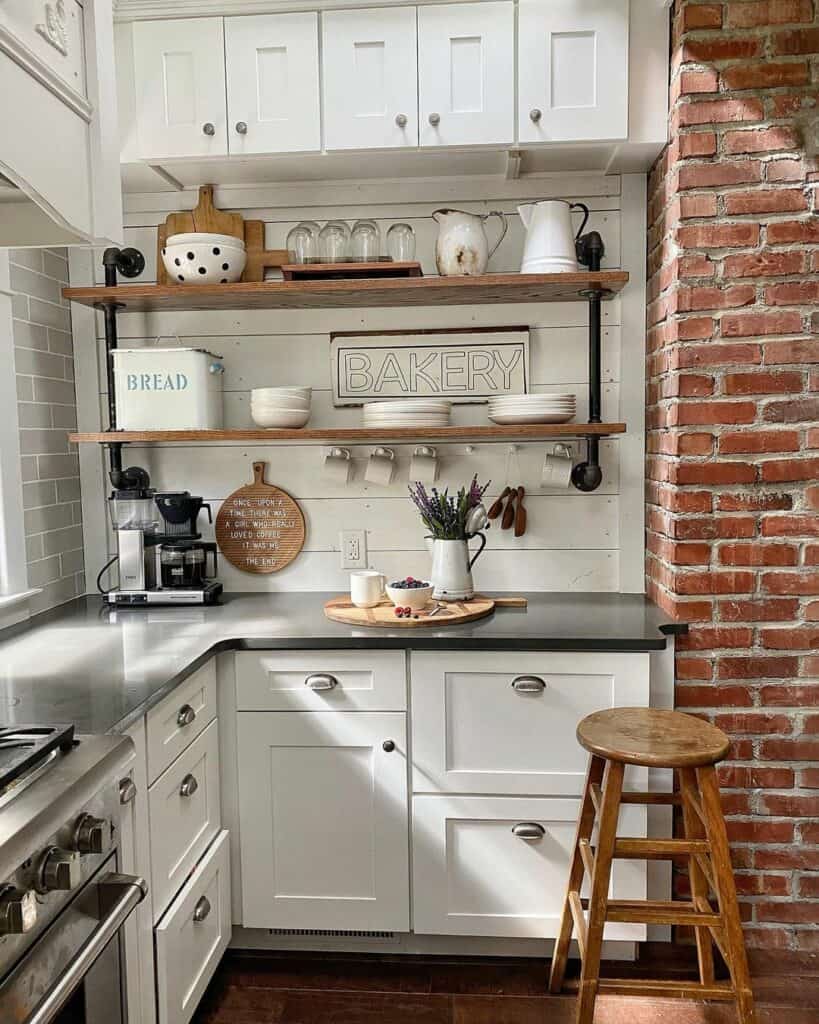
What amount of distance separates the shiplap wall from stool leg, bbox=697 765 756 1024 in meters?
0.94

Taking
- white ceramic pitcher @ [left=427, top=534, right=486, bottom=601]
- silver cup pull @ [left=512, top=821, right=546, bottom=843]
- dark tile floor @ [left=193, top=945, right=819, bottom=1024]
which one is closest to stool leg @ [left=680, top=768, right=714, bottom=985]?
dark tile floor @ [left=193, top=945, right=819, bottom=1024]

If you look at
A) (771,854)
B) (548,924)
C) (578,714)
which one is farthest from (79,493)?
(771,854)

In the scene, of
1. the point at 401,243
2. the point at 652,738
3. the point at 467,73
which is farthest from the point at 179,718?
the point at 467,73

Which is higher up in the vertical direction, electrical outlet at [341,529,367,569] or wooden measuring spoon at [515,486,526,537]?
wooden measuring spoon at [515,486,526,537]

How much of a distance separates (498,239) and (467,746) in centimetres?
147

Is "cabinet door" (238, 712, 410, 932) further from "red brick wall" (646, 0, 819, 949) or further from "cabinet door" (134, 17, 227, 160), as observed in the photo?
"cabinet door" (134, 17, 227, 160)

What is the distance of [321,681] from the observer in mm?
2166

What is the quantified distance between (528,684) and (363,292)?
116cm

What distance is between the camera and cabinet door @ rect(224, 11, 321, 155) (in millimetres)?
2330

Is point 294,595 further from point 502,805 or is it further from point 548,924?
point 548,924

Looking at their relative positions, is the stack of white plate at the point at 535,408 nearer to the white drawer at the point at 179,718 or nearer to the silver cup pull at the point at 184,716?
the white drawer at the point at 179,718

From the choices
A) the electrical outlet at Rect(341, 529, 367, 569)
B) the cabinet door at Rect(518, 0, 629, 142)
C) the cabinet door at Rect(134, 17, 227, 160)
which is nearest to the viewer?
the cabinet door at Rect(518, 0, 629, 142)

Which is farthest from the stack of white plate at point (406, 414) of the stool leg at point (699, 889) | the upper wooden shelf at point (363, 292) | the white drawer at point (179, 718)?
the stool leg at point (699, 889)

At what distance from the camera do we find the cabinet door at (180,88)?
236 centimetres
